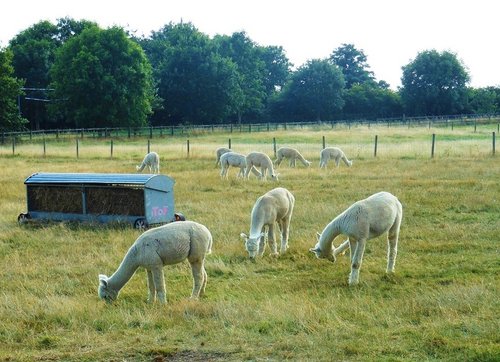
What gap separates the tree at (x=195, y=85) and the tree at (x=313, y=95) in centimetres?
1553

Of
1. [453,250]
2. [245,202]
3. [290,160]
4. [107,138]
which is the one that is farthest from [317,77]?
[453,250]

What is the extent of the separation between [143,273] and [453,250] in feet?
17.3

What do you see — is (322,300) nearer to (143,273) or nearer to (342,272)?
(342,272)

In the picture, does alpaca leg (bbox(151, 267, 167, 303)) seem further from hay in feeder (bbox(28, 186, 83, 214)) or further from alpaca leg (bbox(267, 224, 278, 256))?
hay in feeder (bbox(28, 186, 83, 214))

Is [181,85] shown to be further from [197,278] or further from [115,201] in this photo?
[197,278]

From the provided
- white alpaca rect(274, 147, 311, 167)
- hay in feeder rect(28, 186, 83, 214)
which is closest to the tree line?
white alpaca rect(274, 147, 311, 167)

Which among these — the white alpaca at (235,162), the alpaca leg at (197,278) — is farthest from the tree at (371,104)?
the alpaca leg at (197,278)

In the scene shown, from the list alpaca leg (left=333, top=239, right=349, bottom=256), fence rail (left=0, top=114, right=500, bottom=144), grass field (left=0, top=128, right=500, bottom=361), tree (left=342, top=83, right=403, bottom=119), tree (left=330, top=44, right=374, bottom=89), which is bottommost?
fence rail (left=0, top=114, right=500, bottom=144)

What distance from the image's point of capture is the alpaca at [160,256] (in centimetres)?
874

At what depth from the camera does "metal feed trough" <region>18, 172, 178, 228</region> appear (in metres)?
14.7

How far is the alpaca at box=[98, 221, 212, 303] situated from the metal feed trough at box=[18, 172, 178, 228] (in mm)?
5452

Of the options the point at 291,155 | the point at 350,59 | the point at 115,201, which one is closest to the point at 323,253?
the point at 115,201

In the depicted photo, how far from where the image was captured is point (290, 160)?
27688 mm

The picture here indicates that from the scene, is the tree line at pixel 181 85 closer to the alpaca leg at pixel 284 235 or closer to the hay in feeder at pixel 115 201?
the hay in feeder at pixel 115 201
